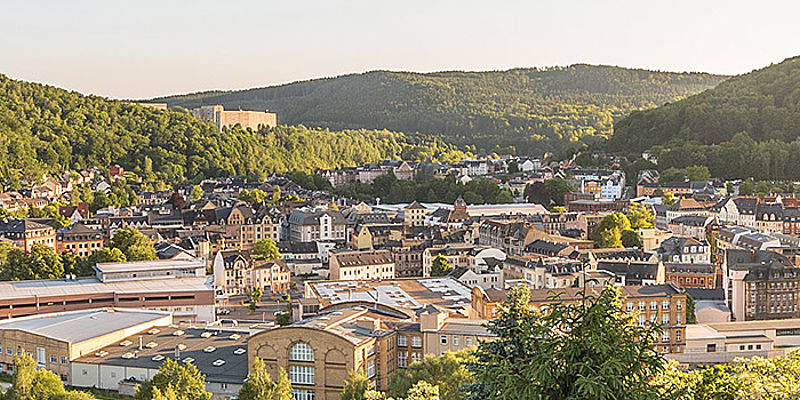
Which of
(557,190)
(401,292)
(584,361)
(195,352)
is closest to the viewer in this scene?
(584,361)

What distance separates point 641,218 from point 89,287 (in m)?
29.1

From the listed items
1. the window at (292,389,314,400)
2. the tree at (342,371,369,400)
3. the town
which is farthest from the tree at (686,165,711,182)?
the tree at (342,371,369,400)

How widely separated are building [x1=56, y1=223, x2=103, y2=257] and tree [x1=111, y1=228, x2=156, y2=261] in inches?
94.9

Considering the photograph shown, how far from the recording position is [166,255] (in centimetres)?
3800

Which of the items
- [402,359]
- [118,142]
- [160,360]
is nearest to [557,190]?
[118,142]

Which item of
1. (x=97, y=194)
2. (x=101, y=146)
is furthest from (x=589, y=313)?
(x=101, y=146)

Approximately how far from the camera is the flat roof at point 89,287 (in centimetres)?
2955

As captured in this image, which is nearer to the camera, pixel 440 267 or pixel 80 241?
pixel 440 267

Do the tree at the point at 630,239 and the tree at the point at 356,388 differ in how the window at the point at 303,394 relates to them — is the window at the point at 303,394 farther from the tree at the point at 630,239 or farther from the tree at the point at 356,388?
the tree at the point at 630,239

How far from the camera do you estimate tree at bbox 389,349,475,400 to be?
1747cm

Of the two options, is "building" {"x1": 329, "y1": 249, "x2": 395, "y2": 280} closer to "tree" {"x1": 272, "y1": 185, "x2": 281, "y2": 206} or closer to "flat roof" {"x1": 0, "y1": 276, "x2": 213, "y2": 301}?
"flat roof" {"x1": 0, "y1": 276, "x2": 213, "y2": 301}

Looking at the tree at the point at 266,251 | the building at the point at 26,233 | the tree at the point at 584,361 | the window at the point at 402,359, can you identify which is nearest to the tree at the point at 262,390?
the window at the point at 402,359

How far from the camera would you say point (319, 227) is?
165ft

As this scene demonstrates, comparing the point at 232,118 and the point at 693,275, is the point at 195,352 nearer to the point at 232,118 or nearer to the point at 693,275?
the point at 693,275
